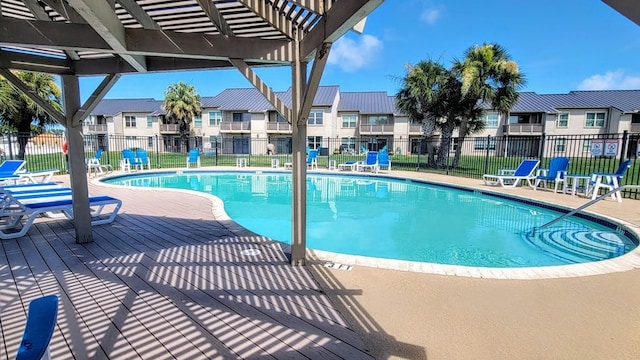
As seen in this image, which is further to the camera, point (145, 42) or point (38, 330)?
point (145, 42)

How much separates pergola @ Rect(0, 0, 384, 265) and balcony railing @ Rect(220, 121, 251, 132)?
91.9 feet

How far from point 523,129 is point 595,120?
19.3 feet

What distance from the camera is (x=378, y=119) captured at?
31.7 m

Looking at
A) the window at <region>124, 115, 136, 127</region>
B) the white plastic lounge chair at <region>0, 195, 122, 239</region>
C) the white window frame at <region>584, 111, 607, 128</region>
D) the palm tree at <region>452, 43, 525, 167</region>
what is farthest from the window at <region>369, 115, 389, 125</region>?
the white plastic lounge chair at <region>0, 195, 122, 239</region>

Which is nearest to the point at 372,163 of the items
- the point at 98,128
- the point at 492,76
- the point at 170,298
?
the point at 492,76

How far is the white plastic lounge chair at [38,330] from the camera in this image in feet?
3.45

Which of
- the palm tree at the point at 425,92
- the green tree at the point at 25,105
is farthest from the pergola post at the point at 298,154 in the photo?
the green tree at the point at 25,105

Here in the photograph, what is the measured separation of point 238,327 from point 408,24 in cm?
2682

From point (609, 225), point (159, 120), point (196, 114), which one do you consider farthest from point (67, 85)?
point (159, 120)

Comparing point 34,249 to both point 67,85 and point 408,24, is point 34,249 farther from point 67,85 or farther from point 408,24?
point 408,24

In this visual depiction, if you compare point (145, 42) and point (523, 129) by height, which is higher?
point (523, 129)

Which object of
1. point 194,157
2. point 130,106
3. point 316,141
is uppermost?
point 130,106

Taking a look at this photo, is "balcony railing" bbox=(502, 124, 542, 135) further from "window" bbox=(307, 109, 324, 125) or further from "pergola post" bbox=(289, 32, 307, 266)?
"pergola post" bbox=(289, 32, 307, 266)

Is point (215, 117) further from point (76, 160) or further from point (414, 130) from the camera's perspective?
point (76, 160)
